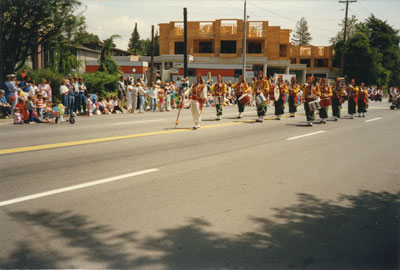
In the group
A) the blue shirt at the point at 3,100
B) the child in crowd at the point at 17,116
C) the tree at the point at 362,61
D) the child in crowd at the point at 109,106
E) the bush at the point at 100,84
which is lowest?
the child in crowd at the point at 17,116

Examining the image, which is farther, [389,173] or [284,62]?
[284,62]

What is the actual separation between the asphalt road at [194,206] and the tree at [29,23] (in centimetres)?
1478

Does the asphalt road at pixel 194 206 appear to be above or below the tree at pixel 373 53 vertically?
below

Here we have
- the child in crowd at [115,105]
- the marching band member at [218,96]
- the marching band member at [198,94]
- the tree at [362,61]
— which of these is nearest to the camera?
the marching band member at [198,94]

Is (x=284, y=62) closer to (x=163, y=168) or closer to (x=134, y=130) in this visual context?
(x=134, y=130)

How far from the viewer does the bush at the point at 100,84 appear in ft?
90.4

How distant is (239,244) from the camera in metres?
4.18

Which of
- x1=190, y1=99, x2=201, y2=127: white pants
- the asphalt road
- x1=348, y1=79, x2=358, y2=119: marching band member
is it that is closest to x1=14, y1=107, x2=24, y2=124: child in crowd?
the asphalt road

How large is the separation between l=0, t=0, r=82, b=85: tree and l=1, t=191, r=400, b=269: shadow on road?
20.2 meters

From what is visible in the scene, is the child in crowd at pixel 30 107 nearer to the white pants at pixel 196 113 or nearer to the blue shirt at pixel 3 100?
the blue shirt at pixel 3 100

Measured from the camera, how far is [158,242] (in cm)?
411

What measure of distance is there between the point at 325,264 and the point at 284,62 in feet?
199

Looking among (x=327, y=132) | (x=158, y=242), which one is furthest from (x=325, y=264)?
(x=327, y=132)

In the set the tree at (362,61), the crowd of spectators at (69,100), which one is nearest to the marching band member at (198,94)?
the crowd of spectators at (69,100)
